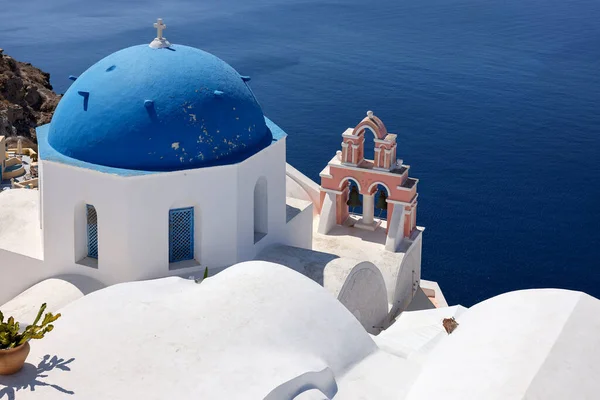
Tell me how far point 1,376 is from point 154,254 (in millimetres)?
4802

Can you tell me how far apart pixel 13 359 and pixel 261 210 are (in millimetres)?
6685

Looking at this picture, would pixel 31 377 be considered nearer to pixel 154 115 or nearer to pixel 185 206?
pixel 185 206

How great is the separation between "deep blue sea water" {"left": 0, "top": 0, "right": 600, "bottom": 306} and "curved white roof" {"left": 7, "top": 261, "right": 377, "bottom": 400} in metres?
16.4

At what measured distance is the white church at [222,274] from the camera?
7930 millimetres

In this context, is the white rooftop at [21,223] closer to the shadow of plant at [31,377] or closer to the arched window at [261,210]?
the arched window at [261,210]

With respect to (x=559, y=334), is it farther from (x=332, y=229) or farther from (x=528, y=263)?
(x=528, y=263)

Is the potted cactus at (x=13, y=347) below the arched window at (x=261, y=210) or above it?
above

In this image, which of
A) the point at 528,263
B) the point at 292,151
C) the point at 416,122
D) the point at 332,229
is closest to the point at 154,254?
the point at 332,229

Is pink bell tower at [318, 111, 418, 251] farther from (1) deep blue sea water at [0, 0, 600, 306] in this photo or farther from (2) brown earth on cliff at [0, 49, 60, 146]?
(2) brown earth on cliff at [0, 49, 60, 146]

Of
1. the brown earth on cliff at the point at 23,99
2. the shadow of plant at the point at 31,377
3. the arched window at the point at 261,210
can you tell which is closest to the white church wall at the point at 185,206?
the arched window at the point at 261,210

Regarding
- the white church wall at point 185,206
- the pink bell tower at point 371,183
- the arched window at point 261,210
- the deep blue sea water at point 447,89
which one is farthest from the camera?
the deep blue sea water at point 447,89

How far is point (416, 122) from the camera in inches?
1550

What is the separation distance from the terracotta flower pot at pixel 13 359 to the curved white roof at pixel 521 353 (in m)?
3.80

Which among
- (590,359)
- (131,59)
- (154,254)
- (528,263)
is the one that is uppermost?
(131,59)
